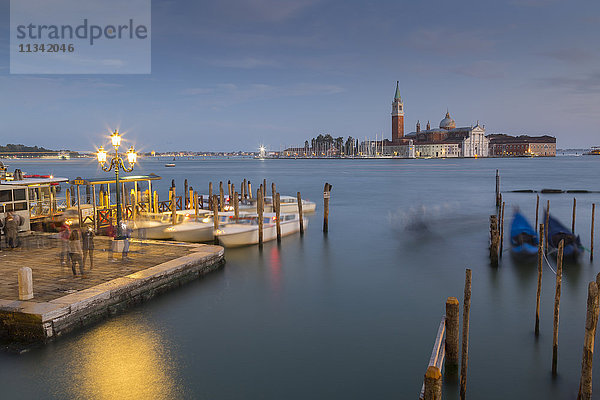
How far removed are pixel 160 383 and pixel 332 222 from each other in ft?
74.4

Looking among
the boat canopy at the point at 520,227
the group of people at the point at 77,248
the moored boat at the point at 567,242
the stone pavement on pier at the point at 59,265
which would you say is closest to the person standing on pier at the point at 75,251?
the group of people at the point at 77,248

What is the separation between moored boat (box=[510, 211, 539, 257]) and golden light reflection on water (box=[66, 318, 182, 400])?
1458 centimetres

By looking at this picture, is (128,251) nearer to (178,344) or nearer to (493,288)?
(178,344)

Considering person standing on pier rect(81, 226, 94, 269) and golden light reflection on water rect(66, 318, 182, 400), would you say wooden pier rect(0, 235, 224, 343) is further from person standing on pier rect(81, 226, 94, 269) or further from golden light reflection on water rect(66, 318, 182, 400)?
golden light reflection on water rect(66, 318, 182, 400)

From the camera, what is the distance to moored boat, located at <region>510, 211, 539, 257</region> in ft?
61.5

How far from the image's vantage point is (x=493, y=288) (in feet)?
49.6

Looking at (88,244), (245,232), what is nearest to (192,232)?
(245,232)

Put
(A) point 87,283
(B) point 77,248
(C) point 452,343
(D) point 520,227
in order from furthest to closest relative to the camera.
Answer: (D) point 520,227 → (B) point 77,248 → (A) point 87,283 → (C) point 452,343

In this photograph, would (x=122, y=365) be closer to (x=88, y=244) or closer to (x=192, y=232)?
(x=88, y=244)

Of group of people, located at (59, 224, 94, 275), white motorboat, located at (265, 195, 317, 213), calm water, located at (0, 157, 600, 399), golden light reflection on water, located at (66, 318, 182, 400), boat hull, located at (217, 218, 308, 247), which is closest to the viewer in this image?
golden light reflection on water, located at (66, 318, 182, 400)

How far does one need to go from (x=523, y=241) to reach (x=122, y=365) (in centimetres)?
1598

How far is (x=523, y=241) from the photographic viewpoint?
19.0 m

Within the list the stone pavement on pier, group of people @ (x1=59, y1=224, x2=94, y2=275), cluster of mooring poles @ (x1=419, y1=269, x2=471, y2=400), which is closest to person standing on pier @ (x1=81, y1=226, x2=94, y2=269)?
group of people @ (x1=59, y1=224, x2=94, y2=275)

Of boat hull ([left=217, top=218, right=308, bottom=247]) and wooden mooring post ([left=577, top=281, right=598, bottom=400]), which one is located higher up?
wooden mooring post ([left=577, top=281, right=598, bottom=400])
